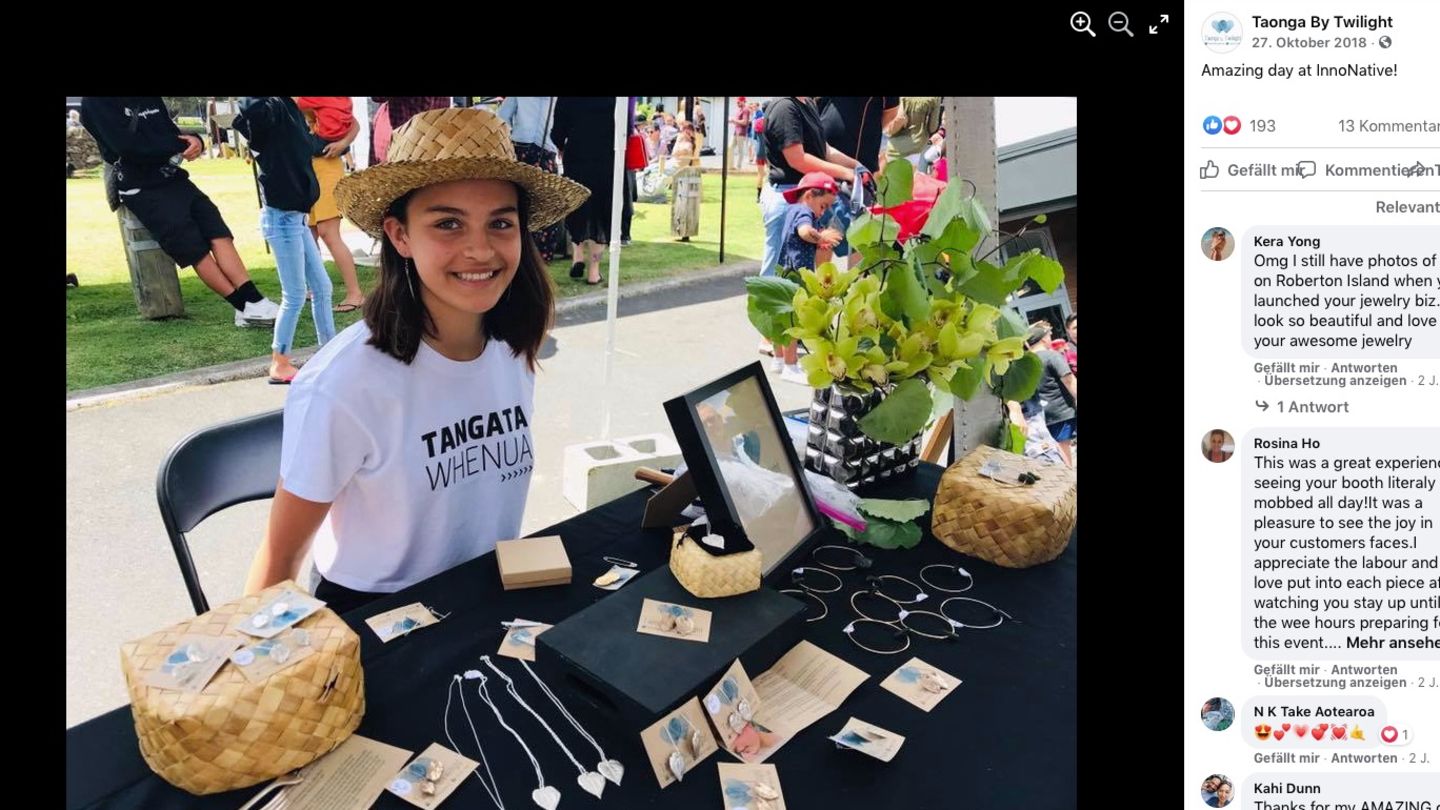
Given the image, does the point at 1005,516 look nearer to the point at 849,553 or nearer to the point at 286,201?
the point at 849,553

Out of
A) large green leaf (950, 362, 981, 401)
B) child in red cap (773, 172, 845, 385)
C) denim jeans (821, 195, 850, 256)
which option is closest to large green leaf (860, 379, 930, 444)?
large green leaf (950, 362, 981, 401)

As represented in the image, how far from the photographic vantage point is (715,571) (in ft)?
3.82

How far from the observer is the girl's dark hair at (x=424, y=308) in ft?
4.96

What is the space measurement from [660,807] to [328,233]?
490cm

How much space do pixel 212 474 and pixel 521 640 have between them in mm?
811

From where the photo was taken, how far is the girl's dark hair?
151 cm

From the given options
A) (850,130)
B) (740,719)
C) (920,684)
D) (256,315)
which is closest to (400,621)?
(740,719)

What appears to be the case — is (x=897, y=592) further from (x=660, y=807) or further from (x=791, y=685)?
(x=660, y=807)

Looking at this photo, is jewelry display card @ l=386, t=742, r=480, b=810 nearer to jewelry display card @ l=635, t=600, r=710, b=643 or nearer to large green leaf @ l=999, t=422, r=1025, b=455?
jewelry display card @ l=635, t=600, r=710, b=643

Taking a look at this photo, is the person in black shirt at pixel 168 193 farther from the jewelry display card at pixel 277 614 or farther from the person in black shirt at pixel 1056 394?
the person in black shirt at pixel 1056 394

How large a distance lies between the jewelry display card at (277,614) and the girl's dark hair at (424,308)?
0.59 metres

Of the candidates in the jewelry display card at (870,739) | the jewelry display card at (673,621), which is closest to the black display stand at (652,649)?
the jewelry display card at (673,621)

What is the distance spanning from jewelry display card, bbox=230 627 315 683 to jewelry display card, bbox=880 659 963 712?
2.36 ft

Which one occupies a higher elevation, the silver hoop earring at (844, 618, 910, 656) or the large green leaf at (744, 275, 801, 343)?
the large green leaf at (744, 275, 801, 343)
